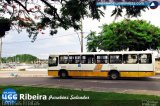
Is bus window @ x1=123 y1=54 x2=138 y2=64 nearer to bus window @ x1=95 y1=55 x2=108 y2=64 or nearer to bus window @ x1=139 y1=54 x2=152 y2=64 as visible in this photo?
bus window @ x1=139 y1=54 x2=152 y2=64

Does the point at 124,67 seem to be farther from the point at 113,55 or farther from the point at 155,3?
the point at 155,3

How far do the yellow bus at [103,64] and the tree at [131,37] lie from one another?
51.4 feet

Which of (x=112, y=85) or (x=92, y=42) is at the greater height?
(x=92, y=42)

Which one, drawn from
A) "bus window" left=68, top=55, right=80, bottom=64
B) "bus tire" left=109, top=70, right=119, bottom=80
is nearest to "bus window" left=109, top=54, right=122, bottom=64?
"bus tire" left=109, top=70, right=119, bottom=80

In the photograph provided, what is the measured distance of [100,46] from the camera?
48594 mm

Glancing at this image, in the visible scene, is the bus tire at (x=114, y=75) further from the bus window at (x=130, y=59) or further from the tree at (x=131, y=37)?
the tree at (x=131, y=37)

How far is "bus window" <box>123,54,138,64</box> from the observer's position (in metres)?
28.4

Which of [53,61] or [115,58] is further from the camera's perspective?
[53,61]

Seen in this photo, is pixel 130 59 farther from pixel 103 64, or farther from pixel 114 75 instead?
pixel 103 64

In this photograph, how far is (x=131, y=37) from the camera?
45.9 meters

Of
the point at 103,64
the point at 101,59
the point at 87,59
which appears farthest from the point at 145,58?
the point at 87,59

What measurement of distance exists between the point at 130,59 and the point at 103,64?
7.48 feet

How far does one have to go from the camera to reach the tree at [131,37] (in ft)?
150

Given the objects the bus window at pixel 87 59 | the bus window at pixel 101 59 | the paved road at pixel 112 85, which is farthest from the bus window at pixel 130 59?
the bus window at pixel 87 59
